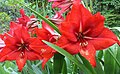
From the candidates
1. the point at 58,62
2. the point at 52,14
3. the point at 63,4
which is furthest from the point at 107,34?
the point at 52,14

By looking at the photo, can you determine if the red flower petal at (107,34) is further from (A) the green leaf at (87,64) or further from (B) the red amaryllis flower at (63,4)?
(B) the red amaryllis flower at (63,4)

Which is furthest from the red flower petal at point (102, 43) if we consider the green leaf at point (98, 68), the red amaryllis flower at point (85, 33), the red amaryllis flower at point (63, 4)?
the red amaryllis flower at point (63, 4)

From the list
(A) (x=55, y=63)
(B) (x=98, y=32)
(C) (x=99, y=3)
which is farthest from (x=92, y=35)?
(C) (x=99, y=3)

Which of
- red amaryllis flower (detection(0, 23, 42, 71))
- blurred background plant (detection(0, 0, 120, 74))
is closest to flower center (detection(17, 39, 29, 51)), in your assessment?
red amaryllis flower (detection(0, 23, 42, 71))

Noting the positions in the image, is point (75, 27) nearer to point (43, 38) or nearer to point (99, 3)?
point (43, 38)

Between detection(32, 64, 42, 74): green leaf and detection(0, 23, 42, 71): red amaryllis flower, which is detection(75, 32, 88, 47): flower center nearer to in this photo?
detection(0, 23, 42, 71): red amaryllis flower
